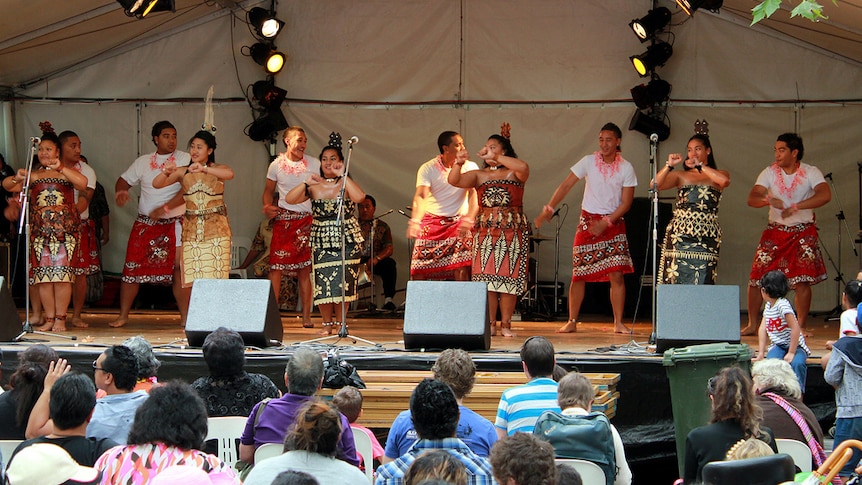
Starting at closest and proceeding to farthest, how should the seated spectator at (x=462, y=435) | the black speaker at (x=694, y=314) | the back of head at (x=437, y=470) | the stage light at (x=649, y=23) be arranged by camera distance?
the back of head at (x=437, y=470)
the seated spectator at (x=462, y=435)
the black speaker at (x=694, y=314)
the stage light at (x=649, y=23)

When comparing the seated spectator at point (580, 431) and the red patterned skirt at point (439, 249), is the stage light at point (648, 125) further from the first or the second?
the seated spectator at point (580, 431)

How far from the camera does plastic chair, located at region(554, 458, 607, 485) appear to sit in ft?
12.7

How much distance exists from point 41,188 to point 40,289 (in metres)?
0.78

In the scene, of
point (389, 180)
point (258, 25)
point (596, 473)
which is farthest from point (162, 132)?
point (596, 473)

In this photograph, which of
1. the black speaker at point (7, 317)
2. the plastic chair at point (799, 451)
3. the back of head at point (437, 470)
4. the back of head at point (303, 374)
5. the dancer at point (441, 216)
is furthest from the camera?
the dancer at point (441, 216)

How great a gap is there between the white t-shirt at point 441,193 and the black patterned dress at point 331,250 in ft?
2.45

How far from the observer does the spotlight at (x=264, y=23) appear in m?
10.5

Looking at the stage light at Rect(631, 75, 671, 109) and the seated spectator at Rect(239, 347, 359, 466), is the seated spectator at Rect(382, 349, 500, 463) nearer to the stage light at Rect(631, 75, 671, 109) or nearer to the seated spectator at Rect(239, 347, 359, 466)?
the seated spectator at Rect(239, 347, 359, 466)

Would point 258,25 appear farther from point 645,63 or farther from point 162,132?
point 645,63

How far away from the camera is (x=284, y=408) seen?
13.7ft

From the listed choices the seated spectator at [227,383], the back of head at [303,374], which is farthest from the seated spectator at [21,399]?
the back of head at [303,374]

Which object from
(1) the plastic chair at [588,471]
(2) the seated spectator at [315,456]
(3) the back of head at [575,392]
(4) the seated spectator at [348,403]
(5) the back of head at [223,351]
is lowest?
(1) the plastic chair at [588,471]

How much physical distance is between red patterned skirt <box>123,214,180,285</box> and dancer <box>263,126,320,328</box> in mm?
791

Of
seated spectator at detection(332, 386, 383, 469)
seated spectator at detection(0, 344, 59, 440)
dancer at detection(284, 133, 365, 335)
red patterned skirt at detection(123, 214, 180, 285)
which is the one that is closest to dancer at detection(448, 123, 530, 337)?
dancer at detection(284, 133, 365, 335)
